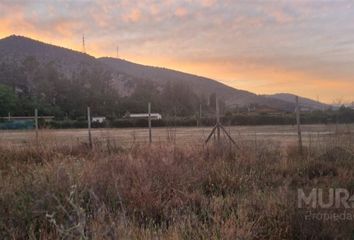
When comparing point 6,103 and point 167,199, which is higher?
point 6,103

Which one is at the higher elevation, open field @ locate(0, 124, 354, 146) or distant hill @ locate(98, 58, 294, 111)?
distant hill @ locate(98, 58, 294, 111)

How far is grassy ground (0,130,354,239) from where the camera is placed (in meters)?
5.95

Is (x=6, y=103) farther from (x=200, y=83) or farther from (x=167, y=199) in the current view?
(x=167, y=199)

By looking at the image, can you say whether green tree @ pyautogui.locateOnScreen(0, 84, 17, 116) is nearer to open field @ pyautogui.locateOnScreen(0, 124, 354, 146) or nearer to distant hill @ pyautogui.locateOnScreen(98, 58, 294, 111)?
distant hill @ pyautogui.locateOnScreen(98, 58, 294, 111)

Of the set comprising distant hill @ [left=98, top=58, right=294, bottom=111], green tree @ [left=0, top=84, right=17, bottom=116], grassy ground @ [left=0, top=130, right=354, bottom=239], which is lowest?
grassy ground @ [left=0, top=130, right=354, bottom=239]

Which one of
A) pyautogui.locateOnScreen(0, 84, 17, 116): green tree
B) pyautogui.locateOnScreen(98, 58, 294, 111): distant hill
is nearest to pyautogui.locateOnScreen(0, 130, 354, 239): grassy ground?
pyautogui.locateOnScreen(98, 58, 294, 111): distant hill

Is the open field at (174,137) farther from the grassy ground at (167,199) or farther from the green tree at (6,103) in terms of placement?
the green tree at (6,103)

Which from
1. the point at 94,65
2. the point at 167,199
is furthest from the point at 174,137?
the point at 94,65

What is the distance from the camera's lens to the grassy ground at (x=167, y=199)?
5.95 m

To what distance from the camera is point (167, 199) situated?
26.7 ft

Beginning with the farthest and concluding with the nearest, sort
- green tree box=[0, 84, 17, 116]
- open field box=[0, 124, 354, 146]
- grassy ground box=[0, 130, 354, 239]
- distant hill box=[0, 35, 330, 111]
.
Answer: distant hill box=[0, 35, 330, 111], green tree box=[0, 84, 17, 116], open field box=[0, 124, 354, 146], grassy ground box=[0, 130, 354, 239]

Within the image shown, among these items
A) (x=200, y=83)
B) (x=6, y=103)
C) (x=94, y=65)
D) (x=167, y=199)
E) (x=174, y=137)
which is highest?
(x=94, y=65)

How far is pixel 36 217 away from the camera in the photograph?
651 centimetres

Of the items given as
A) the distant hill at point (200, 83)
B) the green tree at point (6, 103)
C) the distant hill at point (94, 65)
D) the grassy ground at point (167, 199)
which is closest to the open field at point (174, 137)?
the grassy ground at point (167, 199)
